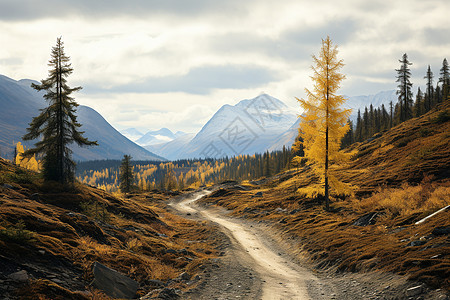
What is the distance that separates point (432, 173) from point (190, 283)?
30334 mm

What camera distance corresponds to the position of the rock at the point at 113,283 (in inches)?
413

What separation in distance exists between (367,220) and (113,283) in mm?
19569

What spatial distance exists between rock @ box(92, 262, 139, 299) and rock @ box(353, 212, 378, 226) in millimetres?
18153

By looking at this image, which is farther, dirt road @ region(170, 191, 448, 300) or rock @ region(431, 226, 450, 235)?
rock @ region(431, 226, 450, 235)

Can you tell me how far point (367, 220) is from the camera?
21.8m

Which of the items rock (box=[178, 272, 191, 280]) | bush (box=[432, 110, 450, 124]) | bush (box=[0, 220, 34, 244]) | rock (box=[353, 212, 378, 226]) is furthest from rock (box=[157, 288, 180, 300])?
bush (box=[432, 110, 450, 124])

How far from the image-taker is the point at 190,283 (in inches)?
524

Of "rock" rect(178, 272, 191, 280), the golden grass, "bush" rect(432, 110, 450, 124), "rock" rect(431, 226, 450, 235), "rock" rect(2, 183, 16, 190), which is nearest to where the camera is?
"rock" rect(431, 226, 450, 235)

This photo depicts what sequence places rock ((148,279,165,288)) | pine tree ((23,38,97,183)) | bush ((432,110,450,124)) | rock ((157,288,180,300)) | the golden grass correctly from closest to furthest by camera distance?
1. rock ((157,288,180,300))
2. rock ((148,279,165,288))
3. the golden grass
4. pine tree ((23,38,97,183))
5. bush ((432,110,450,124))

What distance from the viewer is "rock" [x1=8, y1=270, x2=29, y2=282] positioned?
8.40m

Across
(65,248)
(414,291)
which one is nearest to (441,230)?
(414,291)

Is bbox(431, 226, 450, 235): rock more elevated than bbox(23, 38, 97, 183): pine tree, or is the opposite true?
bbox(23, 38, 97, 183): pine tree

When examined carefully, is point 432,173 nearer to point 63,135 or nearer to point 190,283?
point 190,283

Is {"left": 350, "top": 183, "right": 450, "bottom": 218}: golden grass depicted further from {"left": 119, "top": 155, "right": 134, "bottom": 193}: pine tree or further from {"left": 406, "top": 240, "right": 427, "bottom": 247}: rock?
{"left": 119, "top": 155, "right": 134, "bottom": 193}: pine tree
